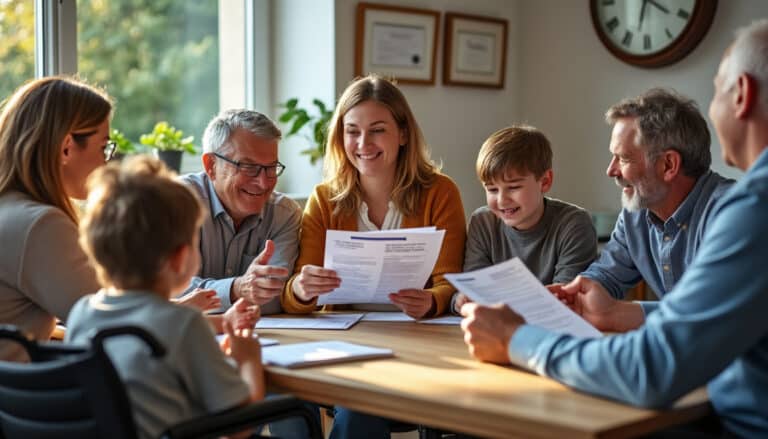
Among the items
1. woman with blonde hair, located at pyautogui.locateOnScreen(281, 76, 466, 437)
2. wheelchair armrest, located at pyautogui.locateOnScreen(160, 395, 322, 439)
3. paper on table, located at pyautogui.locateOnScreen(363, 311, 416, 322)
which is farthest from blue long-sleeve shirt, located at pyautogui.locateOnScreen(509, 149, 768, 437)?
woman with blonde hair, located at pyautogui.locateOnScreen(281, 76, 466, 437)

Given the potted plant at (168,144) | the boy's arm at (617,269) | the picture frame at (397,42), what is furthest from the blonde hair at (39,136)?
→ the picture frame at (397,42)

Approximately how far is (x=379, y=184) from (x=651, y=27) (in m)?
2.30

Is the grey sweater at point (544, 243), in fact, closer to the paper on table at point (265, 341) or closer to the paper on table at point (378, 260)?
the paper on table at point (378, 260)

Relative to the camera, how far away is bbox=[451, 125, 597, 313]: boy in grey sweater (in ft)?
8.67

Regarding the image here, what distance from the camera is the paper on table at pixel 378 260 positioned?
2320 mm

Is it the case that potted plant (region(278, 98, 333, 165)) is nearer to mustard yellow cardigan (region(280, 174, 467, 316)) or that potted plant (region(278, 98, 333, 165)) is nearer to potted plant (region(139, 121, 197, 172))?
potted plant (region(139, 121, 197, 172))

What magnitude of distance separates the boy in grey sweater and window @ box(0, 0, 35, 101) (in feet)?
6.44

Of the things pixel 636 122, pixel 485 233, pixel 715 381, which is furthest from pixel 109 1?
pixel 715 381

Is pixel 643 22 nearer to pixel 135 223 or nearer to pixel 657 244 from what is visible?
pixel 657 244

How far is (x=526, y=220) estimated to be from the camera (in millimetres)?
2682

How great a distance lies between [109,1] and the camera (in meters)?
4.02

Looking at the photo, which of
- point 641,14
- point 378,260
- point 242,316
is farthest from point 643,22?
point 242,316

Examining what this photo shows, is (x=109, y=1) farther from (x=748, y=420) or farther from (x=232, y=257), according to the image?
(x=748, y=420)

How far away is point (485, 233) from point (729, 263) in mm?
1292
